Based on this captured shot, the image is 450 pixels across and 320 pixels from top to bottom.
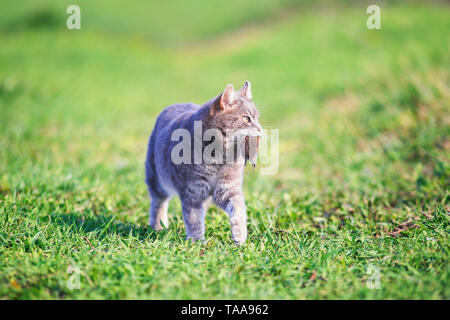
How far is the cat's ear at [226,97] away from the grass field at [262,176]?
113 centimetres

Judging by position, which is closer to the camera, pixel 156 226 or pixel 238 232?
pixel 238 232

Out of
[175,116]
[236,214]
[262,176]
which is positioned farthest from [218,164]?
[262,176]

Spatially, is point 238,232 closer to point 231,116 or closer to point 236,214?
point 236,214

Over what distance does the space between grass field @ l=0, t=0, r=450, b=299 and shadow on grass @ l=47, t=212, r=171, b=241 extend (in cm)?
2

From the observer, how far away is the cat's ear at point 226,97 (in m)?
3.04

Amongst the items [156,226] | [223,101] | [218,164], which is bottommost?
[156,226]

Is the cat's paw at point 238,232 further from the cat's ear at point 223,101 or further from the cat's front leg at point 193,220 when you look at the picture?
the cat's ear at point 223,101

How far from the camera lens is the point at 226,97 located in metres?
3.08

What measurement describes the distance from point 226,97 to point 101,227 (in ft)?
5.19

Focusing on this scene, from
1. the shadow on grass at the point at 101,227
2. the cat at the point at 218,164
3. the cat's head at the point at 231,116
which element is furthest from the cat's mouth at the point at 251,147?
the shadow on grass at the point at 101,227

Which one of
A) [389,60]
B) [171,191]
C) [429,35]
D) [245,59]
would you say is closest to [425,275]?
[171,191]

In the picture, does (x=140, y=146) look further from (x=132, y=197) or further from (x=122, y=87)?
(x=122, y=87)

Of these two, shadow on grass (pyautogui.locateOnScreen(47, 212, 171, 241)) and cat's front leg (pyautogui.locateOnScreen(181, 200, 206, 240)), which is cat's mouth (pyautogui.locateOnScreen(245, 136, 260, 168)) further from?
shadow on grass (pyautogui.locateOnScreen(47, 212, 171, 241))

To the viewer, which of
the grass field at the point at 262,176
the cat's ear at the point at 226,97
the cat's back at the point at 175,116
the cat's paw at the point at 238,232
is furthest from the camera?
the cat's back at the point at 175,116
